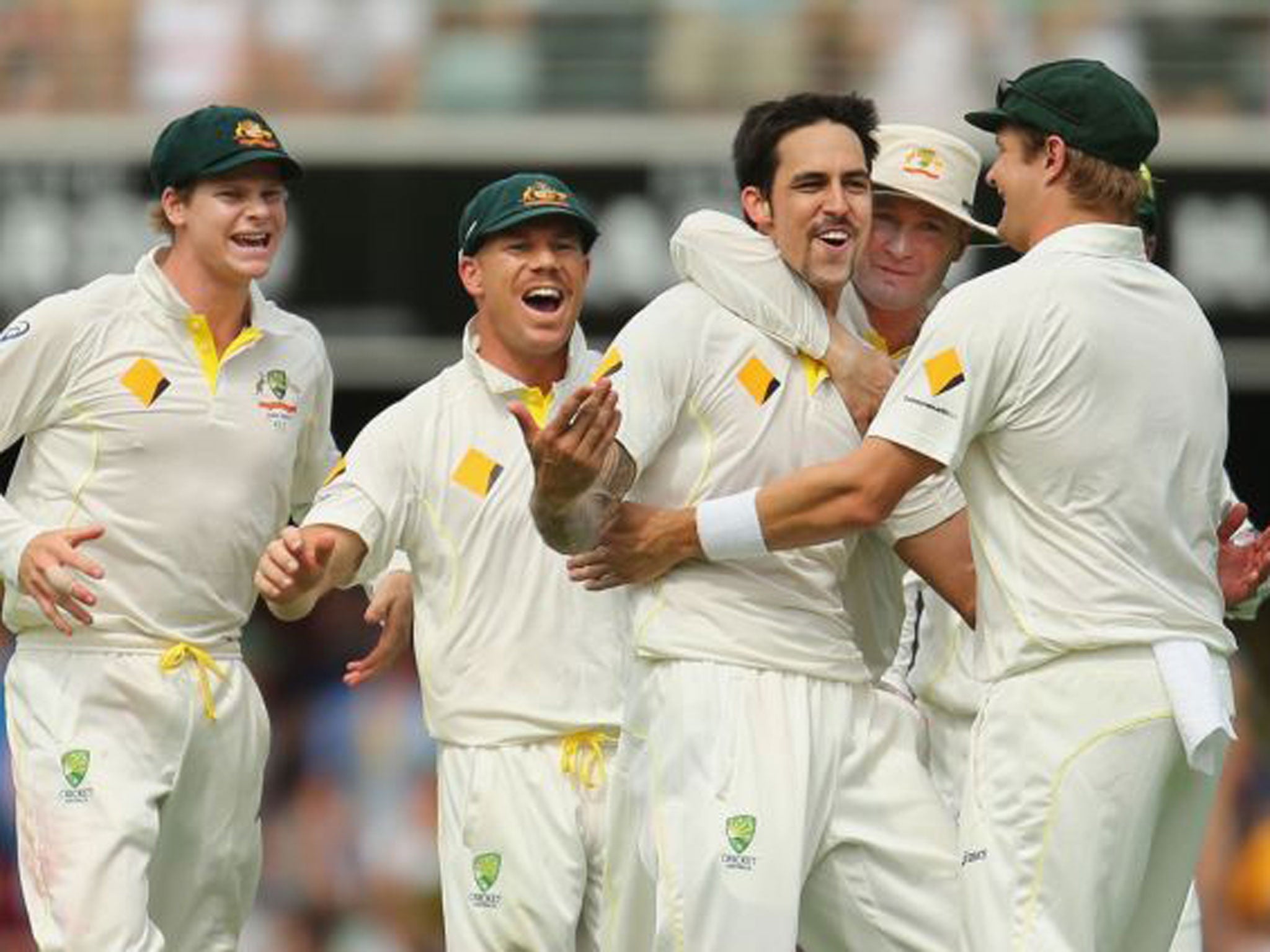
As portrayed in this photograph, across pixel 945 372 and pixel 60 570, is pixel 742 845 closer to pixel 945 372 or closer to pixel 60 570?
pixel 945 372

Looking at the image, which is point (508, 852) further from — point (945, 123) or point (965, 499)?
point (945, 123)

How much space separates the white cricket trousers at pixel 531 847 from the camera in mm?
8141

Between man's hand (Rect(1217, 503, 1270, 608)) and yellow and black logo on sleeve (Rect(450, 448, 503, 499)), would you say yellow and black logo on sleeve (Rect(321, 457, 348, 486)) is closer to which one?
yellow and black logo on sleeve (Rect(450, 448, 503, 499))

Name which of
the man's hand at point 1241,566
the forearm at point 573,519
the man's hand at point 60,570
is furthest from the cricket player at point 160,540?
the man's hand at point 1241,566

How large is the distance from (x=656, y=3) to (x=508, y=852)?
614 centimetres

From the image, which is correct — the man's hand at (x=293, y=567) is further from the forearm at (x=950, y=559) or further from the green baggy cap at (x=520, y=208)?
the forearm at (x=950, y=559)

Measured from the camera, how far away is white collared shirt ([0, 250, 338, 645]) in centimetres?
827

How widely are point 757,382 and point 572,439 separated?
610 mm

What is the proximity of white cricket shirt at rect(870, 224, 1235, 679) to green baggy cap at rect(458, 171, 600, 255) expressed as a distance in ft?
5.34

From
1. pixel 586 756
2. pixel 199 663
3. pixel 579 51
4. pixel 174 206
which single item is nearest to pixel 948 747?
pixel 586 756

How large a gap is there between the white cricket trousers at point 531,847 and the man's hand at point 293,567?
0.74 metres

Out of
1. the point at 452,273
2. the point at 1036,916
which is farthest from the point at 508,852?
the point at 452,273

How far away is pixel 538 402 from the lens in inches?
332

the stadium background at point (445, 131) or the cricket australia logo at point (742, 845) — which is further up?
the stadium background at point (445, 131)
